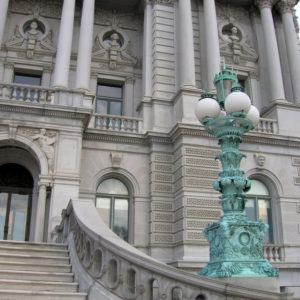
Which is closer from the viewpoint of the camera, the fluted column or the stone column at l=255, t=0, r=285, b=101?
the fluted column

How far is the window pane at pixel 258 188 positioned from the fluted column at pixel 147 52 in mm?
6211

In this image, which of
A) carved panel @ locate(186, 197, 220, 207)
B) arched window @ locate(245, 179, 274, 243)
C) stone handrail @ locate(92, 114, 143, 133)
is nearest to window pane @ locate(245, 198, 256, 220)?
arched window @ locate(245, 179, 274, 243)

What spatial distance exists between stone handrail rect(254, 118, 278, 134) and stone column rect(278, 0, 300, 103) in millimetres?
2519

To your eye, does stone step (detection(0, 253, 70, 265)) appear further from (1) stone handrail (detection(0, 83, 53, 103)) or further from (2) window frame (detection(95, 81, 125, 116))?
(2) window frame (detection(95, 81, 125, 116))

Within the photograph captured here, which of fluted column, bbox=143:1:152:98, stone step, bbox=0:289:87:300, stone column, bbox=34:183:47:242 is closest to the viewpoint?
stone step, bbox=0:289:87:300

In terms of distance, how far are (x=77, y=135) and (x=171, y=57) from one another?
6.96 meters

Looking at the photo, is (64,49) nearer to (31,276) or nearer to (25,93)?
(25,93)

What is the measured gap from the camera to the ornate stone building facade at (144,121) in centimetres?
1566

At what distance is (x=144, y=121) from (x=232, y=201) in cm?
1121

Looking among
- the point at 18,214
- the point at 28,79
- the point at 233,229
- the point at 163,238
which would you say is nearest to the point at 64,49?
the point at 28,79

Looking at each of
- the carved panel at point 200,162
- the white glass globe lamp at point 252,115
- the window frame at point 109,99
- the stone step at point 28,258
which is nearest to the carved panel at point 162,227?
the carved panel at point 200,162

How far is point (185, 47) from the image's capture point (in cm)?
1938

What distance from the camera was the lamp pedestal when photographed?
7.33 meters

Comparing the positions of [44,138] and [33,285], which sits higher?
[44,138]
